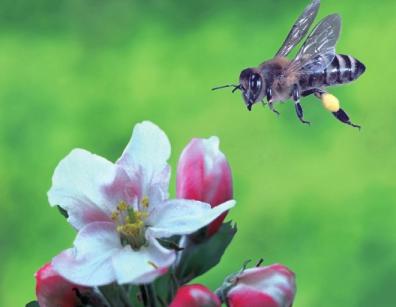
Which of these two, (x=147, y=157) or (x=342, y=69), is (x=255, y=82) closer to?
(x=342, y=69)

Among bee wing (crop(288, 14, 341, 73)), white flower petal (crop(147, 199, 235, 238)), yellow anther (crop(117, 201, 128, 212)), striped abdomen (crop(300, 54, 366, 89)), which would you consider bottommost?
white flower petal (crop(147, 199, 235, 238))

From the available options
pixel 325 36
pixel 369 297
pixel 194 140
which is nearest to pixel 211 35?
pixel 369 297

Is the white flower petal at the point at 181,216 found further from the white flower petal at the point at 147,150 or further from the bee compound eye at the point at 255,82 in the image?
the bee compound eye at the point at 255,82

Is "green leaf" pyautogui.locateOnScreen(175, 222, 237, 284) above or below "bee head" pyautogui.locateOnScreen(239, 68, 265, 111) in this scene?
below

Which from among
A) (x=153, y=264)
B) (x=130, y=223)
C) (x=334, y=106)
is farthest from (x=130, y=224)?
(x=334, y=106)

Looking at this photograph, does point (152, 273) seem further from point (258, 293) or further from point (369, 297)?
point (369, 297)

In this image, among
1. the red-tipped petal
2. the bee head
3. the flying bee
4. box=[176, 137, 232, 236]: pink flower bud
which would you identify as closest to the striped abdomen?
the flying bee

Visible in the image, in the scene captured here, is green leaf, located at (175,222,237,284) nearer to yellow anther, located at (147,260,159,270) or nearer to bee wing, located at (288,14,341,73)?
yellow anther, located at (147,260,159,270)
